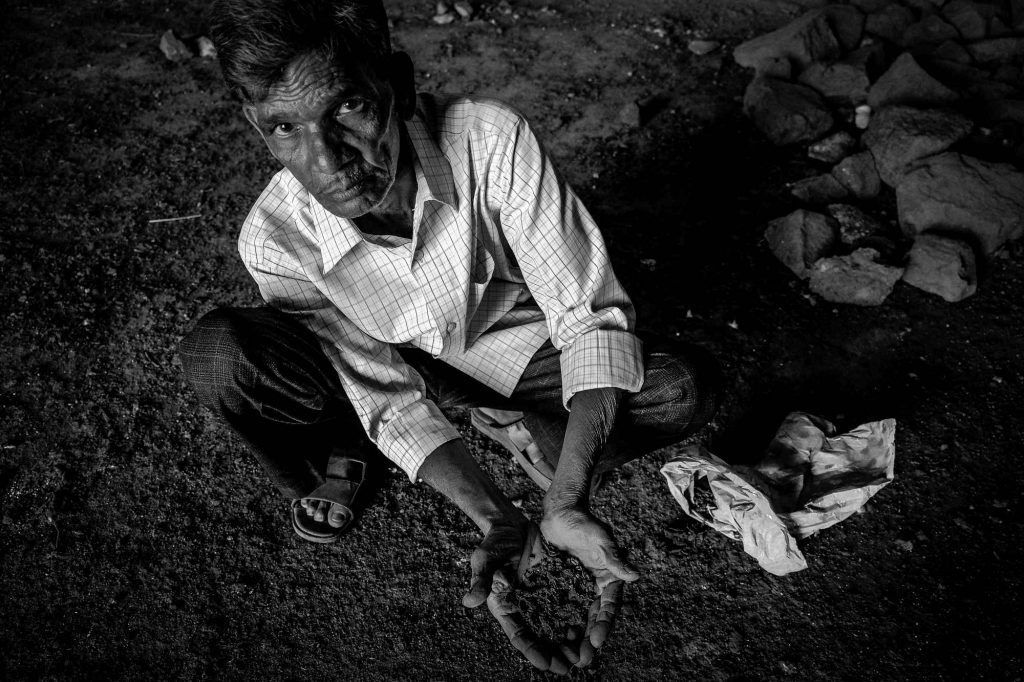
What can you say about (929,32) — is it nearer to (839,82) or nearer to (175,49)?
(839,82)

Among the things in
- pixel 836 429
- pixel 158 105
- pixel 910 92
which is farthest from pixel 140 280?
pixel 910 92

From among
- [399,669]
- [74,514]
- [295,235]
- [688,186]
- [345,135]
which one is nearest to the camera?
[345,135]

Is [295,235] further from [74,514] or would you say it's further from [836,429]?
[836,429]

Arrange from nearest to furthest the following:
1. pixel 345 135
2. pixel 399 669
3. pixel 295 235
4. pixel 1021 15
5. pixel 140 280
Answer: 1. pixel 345 135
2. pixel 295 235
3. pixel 399 669
4. pixel 140 280
5. pixel 1021 15

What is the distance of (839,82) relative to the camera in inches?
132

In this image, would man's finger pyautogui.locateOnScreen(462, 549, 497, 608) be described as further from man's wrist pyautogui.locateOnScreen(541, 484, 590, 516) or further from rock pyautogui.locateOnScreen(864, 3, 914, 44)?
rock pyautogui.locateOnScreen(864, 3, 914, 44)

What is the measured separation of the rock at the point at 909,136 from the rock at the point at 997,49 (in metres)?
0.73

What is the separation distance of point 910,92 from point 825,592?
2324 millimetres

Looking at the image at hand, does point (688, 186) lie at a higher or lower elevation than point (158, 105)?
higher

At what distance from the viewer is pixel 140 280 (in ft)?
9.41

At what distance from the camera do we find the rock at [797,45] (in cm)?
348

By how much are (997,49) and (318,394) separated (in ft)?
11.7

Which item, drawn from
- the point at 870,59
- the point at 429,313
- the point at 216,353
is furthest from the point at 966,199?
the point at 216,353

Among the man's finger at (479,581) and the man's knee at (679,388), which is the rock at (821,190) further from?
the man's finger at (479,581)
